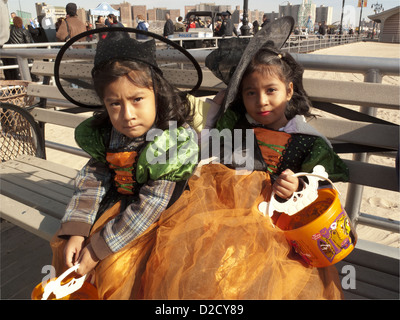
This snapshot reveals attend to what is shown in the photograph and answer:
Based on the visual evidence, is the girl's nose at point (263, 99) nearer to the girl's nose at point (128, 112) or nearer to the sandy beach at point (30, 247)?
the girl's nose at point (128, 112)

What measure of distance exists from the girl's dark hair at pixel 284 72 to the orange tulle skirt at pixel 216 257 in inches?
18.5

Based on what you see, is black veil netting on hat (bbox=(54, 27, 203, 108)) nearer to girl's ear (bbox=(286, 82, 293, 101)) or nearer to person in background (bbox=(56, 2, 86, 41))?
girl's ear (bbox=(286, 82, 293, 101))

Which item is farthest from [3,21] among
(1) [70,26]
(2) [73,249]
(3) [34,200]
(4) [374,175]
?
(1) [70,26]

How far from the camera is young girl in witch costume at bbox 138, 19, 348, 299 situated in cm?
129

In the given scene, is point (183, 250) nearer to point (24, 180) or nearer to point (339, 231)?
point (339, 231)

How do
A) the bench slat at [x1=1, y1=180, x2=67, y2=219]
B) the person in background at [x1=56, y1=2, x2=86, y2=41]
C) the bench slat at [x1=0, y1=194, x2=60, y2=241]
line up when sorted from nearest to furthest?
the bench slat at [x1=0, y1=194, x2=60, y2=241], the bench slat at [x1=1, y1=180, x2=67, y2=219], the person in background at [x1=56, y1=2, x2=86, y2=41]

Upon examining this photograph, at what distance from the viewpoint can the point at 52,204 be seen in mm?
2219

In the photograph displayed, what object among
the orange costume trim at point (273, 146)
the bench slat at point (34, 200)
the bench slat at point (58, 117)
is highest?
the orange costume trim at point (273, 146)

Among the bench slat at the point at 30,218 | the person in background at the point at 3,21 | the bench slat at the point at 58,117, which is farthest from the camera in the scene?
the person in background at the point at 3,21

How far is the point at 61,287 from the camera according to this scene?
1408 mm

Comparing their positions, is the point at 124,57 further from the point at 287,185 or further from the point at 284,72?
the point at 287,185

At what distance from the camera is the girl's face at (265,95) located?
5.64 feet

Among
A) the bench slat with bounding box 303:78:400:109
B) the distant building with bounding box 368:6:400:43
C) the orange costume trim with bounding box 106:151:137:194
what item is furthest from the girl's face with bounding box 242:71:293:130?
the distant building with bounding box 368:6:400:43

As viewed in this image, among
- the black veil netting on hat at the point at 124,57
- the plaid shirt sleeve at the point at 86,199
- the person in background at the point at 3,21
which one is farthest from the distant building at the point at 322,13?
the plaid shirt sleeve at the point at 86,199
